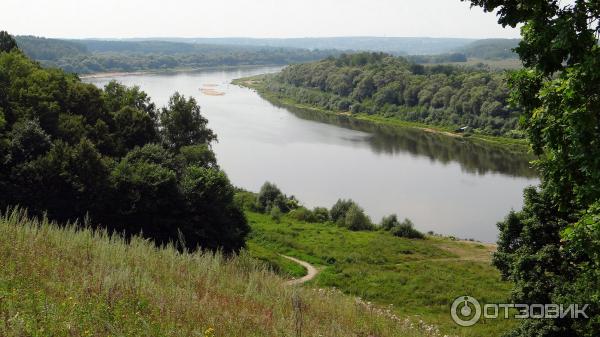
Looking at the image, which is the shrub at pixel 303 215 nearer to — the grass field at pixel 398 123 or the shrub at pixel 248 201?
the shrub at pixel 248 201

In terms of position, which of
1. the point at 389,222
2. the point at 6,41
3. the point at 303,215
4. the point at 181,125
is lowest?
the point at 303,215

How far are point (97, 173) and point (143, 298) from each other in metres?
18.3

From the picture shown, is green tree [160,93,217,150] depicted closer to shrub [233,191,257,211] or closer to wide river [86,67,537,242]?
shrub [233,191,257,211]

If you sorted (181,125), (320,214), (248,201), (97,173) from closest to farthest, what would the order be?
(97,173), (181,125), (320,214), (248,201)

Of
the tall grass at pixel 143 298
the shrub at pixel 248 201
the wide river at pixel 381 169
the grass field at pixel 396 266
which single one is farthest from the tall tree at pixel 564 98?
the shrub at pixel 248 201

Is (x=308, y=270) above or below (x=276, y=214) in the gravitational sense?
above

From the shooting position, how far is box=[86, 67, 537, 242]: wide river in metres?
48.7

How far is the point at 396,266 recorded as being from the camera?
1282 inches

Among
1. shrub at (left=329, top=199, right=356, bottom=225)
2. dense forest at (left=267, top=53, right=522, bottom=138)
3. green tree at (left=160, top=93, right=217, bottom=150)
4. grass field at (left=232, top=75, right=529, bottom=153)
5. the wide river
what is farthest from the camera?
dense forest at (left=267, top=53, right=522, bottom=138)

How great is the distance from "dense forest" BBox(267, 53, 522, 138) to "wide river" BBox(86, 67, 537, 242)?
9.25 m

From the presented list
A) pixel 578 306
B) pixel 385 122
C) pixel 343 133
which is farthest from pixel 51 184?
pixel 385 122

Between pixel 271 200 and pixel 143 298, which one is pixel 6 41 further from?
pixel 143 298

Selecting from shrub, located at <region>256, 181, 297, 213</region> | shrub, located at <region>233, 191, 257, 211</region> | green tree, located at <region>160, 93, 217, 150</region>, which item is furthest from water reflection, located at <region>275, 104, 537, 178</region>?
green tree, located at <region>160, 93, 217, 150</region>

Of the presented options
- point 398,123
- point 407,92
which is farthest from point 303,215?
point 407,92
